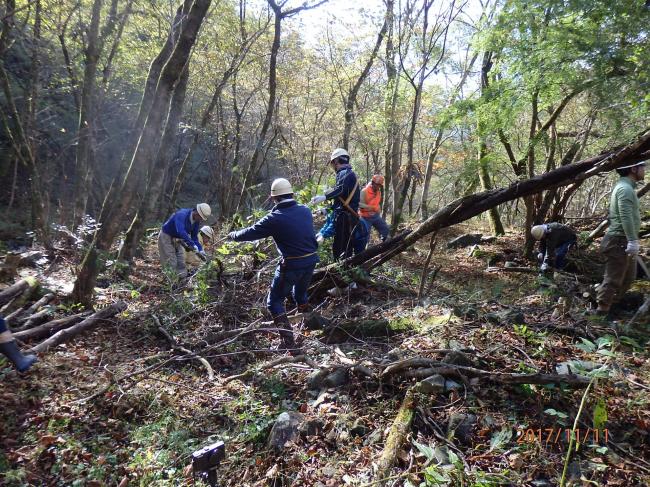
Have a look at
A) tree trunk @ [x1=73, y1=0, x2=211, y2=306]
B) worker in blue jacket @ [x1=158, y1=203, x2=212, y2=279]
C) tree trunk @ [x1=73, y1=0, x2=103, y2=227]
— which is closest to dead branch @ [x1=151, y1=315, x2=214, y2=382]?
tree trunk @ [x1=73, y1=0, x2=211, y2=306]

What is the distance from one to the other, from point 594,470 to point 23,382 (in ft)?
16.1

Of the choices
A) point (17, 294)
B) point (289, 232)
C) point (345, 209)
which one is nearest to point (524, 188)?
point (289, 232)

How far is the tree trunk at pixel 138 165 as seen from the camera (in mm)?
5582

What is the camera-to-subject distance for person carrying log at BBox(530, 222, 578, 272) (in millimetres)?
7504

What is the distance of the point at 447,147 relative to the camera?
2052 cm

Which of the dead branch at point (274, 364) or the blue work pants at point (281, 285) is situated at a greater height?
the blue work pants at point (281, 285)

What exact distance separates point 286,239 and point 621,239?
4.22 metres

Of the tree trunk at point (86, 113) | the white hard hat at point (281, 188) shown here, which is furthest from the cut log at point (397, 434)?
the tree trunk at point (86, 113)

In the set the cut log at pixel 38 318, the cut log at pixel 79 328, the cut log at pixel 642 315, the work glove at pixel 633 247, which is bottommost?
the cut log at pixel 79 328

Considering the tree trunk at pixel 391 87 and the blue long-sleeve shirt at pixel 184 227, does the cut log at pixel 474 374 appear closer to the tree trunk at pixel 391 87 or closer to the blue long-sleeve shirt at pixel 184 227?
the blue long-sleeve shirt at pixel 184 227

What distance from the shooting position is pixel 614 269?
510cm

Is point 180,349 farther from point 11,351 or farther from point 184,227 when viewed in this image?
point 184,227
